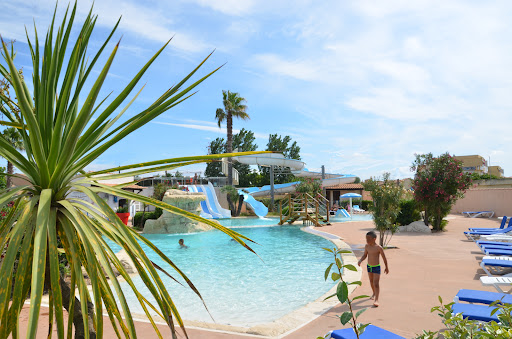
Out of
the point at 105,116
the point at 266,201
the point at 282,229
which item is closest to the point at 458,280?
the point at 105,116

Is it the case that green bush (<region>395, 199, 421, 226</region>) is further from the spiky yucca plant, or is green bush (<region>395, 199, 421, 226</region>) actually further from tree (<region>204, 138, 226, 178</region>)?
tree (<region>204, 138, 226, 178</region>)

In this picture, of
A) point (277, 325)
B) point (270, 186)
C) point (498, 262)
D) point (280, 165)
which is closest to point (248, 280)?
point (277, 325)

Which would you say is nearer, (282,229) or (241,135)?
(282,229)

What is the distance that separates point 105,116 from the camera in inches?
75.7

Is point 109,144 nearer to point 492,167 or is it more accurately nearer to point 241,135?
point 241,135

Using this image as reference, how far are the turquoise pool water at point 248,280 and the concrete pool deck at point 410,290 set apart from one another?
1237 millimetres

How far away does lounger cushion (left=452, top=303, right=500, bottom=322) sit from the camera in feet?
13.3

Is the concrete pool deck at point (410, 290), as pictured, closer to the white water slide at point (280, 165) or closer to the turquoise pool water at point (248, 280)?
the turquoise pool water at point (248, 280)

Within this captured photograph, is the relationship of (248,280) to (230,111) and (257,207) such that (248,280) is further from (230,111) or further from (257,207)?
(230,111)

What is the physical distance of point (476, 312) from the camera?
4.24 m

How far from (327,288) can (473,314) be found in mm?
4076

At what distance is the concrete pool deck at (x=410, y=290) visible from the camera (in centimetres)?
483

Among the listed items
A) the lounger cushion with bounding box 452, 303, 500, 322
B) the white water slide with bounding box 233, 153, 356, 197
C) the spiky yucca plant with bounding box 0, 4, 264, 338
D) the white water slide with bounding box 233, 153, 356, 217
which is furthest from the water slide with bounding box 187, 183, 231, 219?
the spiky yucca plant with bounding box 0, 4, 264, 338

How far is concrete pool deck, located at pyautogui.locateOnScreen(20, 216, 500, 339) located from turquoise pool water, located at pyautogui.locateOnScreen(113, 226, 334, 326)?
1.24 meters
